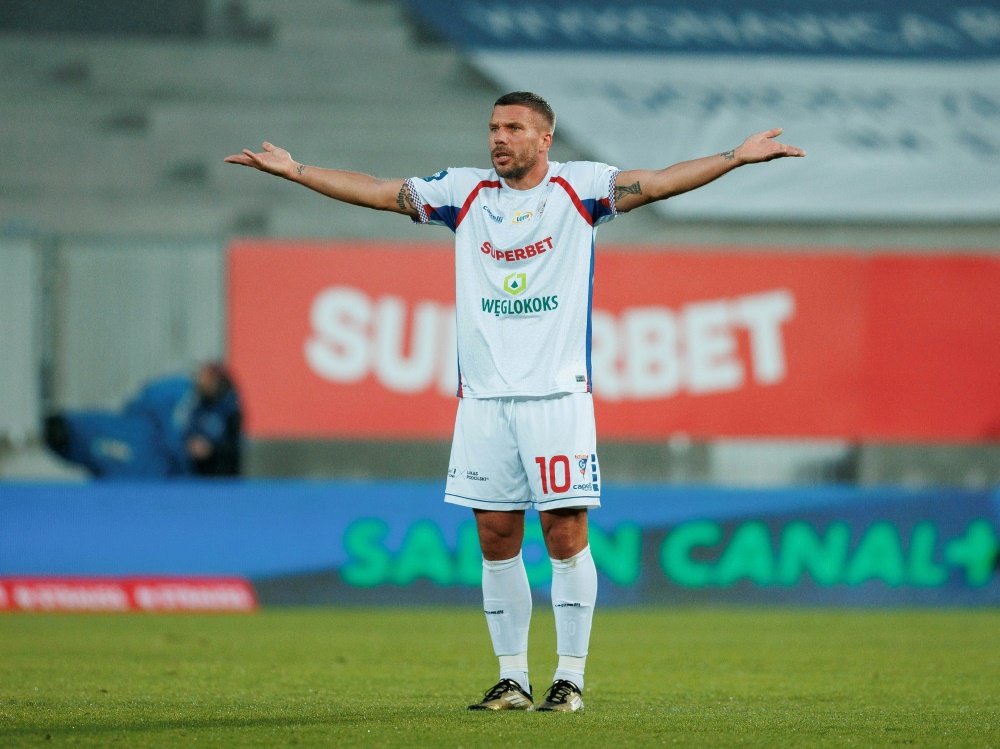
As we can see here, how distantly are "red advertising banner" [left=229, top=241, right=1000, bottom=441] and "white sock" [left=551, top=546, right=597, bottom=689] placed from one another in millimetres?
6969

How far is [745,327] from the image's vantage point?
12016mm

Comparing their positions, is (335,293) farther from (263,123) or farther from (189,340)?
(263,123)

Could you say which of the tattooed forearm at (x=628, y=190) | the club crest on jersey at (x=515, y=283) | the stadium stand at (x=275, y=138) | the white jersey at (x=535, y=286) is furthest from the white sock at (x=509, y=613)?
the stadium stand at (x=275, y=138)

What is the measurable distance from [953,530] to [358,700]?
22.7 ft

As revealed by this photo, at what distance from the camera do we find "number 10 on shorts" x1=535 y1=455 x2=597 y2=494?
4879mm

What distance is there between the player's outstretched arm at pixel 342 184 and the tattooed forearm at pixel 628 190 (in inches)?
28.0

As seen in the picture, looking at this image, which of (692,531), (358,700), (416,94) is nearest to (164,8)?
(416,94)

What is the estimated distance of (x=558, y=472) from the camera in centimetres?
488

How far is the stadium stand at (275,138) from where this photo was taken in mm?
13812

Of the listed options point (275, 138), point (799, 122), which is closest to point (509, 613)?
point (275, 138)

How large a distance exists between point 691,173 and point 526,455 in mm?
1077

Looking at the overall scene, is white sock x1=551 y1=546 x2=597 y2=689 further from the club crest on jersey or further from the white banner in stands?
the white banner in stands

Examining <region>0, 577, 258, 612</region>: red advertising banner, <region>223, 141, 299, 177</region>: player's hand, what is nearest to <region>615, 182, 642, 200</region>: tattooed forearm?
<region>223, 141, 299, 177</region>: player's hand

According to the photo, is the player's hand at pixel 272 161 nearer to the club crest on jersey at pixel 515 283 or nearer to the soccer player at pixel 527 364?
the soccer player at pixel 527 364
